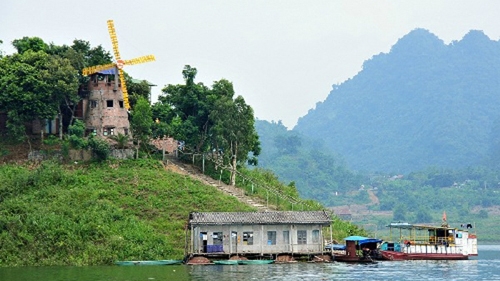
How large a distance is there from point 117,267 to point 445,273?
2315 centimetres

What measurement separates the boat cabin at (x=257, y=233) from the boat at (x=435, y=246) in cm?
891

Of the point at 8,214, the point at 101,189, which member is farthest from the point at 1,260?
the point at 101,189

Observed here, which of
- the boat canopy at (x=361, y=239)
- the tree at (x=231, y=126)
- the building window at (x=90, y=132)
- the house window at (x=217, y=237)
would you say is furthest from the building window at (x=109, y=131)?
the boat canopy at (x=361, y=239)

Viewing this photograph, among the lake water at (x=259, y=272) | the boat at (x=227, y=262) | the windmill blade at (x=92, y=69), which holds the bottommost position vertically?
the lake water at (x=259, y=272)

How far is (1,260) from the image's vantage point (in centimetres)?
6228

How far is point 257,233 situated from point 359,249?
10995mm

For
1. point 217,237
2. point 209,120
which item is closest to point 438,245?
point 217,237

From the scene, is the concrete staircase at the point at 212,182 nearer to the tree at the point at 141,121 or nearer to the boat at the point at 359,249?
the tree at the point at 141,121

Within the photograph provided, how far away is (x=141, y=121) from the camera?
8075 cm

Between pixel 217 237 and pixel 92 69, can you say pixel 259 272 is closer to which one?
pixel 217 237

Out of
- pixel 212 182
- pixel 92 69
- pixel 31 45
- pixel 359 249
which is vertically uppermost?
pixel 31 45

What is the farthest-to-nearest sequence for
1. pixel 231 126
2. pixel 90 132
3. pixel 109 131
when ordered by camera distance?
pixel 90 132, pixel 109 131, pixel 231 126

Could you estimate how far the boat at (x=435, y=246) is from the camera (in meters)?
72.9

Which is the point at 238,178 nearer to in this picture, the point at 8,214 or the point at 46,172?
the point at 46,172
